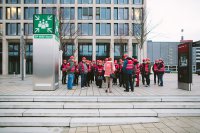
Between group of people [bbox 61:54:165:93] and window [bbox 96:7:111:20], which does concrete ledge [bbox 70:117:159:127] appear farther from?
window [bbox 96:7:111:20]

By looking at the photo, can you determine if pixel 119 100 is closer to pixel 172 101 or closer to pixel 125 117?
pixel 125 117

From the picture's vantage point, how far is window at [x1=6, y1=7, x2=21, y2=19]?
47.8 meters

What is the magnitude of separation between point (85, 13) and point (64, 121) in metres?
42.0

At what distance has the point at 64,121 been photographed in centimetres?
750

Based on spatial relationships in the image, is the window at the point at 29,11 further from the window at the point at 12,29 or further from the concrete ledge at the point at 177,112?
the concrete ledge at the point at 177,112

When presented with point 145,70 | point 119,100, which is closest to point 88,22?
point 145,70

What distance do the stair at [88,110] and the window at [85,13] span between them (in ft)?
130

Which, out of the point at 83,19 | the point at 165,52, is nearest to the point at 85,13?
the point at 83,19

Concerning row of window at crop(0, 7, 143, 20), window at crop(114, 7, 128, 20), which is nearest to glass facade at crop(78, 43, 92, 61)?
row of window at crop(0, 7, 143, 20)

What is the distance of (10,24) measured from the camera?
156ft

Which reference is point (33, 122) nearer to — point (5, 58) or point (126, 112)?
point (126, 112)

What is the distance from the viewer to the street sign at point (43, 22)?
41.3 feet

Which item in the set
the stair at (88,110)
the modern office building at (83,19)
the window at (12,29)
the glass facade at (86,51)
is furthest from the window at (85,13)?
the stair at (88,110)

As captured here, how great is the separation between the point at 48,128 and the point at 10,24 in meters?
44.8
